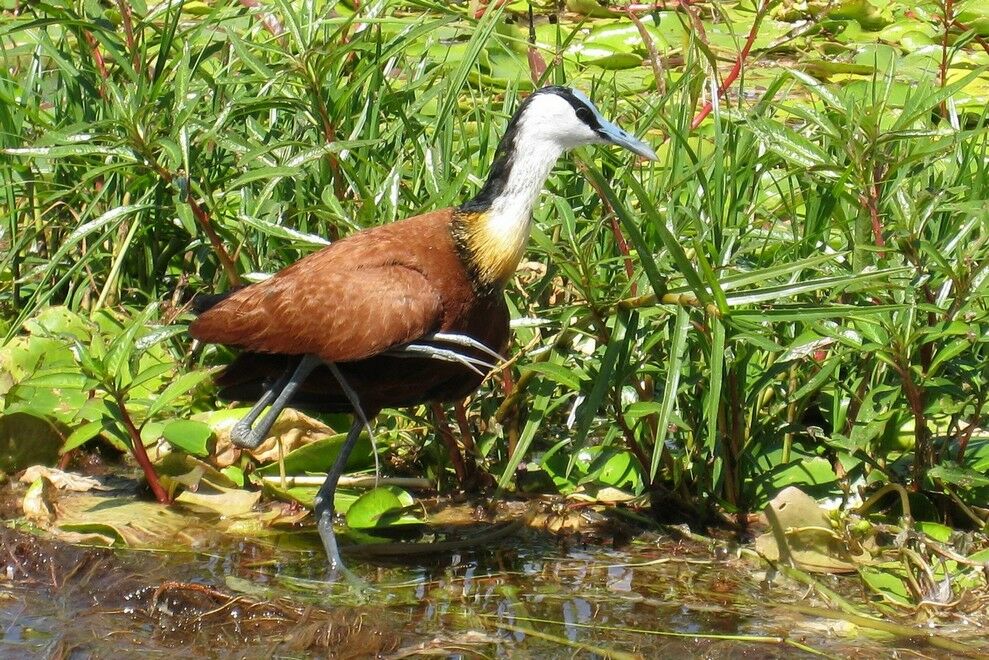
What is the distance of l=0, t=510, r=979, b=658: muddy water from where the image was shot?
3.35 meters

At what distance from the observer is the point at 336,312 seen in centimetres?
373

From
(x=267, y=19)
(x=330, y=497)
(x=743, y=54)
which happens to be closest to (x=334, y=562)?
(x=330, y=497)

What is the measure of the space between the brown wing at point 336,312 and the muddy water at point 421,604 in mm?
695

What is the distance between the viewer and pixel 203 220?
434 cm

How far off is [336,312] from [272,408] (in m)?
0.40

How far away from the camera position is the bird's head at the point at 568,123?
3938 mm

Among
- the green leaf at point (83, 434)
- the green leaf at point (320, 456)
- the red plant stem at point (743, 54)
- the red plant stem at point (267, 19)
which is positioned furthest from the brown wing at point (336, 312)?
the red plant stem at point (267, 19)

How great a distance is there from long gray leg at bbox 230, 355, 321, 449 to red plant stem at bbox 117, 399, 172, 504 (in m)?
0.31

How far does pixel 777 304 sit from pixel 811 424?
3.16ft

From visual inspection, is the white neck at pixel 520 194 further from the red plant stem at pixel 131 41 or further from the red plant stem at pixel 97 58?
the red plant stem at pixel 97 58

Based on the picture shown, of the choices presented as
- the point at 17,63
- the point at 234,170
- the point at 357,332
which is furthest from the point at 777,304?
the point at 17,63

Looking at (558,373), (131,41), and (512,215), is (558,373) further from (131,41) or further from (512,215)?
(131,41)

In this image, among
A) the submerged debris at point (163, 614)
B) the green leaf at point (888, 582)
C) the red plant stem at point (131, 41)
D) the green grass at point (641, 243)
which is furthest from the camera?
the red plant stem at point (131, 41)

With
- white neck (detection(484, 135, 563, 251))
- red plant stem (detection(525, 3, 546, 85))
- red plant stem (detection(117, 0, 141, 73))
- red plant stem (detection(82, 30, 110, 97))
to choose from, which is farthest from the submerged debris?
red plant stem (detection(525, 3, 546, 85))
